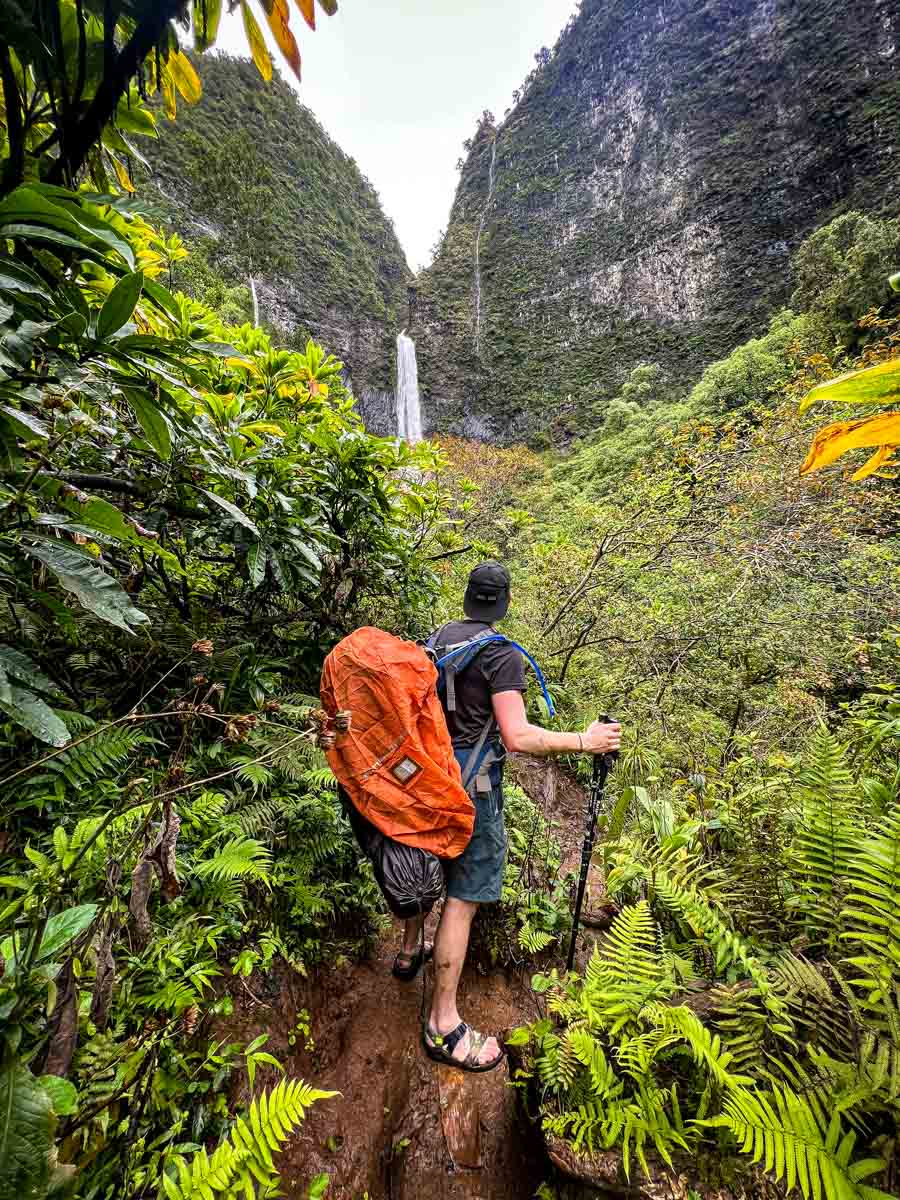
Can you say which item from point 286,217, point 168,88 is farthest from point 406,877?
point 286,217

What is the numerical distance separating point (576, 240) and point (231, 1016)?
34.4m

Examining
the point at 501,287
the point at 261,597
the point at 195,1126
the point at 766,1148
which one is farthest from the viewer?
the point at 501,287

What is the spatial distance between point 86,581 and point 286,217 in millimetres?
33471

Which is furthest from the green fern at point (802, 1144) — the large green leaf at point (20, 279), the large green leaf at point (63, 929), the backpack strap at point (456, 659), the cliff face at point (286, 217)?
the cliff face at point (286, 217)

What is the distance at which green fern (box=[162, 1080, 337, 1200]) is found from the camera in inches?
40.3

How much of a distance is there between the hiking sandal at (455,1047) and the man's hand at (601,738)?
1.28m

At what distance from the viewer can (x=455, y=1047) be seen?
6.14 feet

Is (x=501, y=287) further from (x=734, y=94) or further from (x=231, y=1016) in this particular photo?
(x=231, y=1016)

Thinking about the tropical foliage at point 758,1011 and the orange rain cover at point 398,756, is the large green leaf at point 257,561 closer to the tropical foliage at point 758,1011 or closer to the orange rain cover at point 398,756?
the orange rain cover at point 398,756

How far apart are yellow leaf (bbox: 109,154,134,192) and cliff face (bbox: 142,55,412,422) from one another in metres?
21.2

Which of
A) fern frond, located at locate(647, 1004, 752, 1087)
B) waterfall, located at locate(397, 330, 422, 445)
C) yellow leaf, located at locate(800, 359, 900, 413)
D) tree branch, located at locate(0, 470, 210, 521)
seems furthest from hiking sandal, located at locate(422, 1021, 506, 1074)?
waterfall, located at locate(397, 330, 422, 445)

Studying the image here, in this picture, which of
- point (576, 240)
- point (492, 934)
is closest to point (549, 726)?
point (492, 934)

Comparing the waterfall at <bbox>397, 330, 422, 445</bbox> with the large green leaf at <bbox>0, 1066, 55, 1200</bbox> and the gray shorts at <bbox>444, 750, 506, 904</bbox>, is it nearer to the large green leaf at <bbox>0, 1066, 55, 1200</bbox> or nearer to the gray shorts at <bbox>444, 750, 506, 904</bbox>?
the gray shorts at <bbox>444, 750, 506, 904</bbox>

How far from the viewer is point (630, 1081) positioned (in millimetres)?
1461
